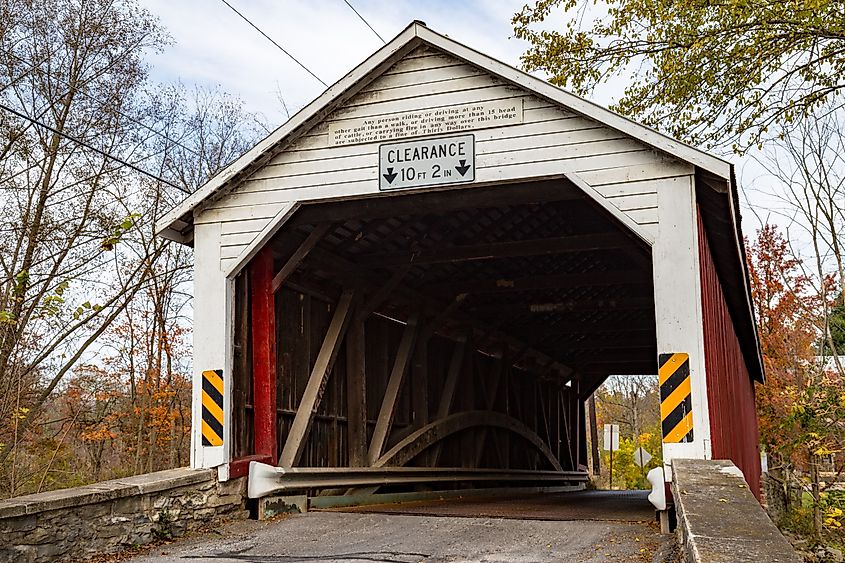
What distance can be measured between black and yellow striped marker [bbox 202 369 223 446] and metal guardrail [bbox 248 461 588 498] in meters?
0.47

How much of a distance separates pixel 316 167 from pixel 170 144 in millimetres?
10650

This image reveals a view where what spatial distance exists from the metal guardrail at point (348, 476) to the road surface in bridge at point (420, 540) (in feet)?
1.15

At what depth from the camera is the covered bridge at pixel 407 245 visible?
7.09 m

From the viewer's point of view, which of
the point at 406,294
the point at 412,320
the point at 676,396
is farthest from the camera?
the point at 412,320

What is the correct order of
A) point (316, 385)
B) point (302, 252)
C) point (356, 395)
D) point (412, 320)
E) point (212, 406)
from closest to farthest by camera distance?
point (212, 406)
point (302, 252)
point (316, 385)
point (356, 395)
point (412, 320)

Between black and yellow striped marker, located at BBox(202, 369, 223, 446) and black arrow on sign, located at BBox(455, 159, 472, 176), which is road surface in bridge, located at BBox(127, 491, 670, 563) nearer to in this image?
black and yellow striped marker, located at BBox(202, 369, 223, 446)

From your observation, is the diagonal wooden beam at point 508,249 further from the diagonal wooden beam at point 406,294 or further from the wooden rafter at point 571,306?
the wooden rafter at point 571,306

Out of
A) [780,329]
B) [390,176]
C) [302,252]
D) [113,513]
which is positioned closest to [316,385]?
[302,252]

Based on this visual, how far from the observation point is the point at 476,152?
299 inches

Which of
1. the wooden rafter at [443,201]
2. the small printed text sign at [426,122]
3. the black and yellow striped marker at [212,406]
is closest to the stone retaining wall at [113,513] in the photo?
the black and yellow striped marker at [212,406]

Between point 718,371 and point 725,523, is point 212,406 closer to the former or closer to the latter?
point 718,371

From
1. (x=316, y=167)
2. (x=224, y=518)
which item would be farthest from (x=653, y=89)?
(x=224, y=518)

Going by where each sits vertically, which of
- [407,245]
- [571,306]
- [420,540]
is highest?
[407,245]

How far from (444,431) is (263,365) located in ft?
16.3
